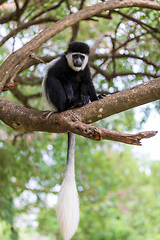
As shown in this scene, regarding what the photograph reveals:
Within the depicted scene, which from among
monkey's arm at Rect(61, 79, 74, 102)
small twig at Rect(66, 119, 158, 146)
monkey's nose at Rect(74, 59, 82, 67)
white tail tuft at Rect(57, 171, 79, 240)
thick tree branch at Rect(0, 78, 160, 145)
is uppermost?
monkey's nose at Rect(74, 59, 82, 67)

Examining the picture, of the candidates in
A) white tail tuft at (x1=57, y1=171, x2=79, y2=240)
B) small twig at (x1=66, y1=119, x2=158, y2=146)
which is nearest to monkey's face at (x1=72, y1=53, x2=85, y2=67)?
white tail tuft at (x1=57, y1=171, x2=79, y2=240)

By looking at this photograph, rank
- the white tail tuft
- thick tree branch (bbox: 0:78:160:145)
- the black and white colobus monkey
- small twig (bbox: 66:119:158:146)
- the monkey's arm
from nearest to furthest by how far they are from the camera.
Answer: small twig (bbox: 66:119:158:146), thick tree branch (bbox: 0:78:160:145), the white tail tuft, the black and white colobus monkey, the monkey's arm

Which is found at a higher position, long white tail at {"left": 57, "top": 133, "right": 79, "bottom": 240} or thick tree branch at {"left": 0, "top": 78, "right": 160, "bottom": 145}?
thick tree branch at {"left": 0, "top": 78, "right": 160, "bottom": 145}

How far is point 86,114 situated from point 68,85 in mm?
759

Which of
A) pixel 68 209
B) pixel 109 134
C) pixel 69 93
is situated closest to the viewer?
pixel 109 134

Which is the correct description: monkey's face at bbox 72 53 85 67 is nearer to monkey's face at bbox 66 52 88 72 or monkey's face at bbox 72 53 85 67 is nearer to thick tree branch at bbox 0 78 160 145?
monkey's face at bbox 66 52 88 72

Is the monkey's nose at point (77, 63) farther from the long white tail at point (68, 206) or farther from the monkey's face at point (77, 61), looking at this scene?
the long white tail at point (68, 206)

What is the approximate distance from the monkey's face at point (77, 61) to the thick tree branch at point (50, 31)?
318 millimetres

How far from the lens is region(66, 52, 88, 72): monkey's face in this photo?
7.57ft

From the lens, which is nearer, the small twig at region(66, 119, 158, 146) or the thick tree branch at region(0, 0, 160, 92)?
the small twig at region(66, 119, 158, 146)

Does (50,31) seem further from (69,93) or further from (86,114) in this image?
(86,114)

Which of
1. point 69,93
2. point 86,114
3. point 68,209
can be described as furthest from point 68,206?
point 69,93

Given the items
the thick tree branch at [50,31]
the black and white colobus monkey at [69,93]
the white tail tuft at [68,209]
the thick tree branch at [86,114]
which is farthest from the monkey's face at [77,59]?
the white tail tuft at [68,209]

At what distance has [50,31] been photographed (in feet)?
6.57
